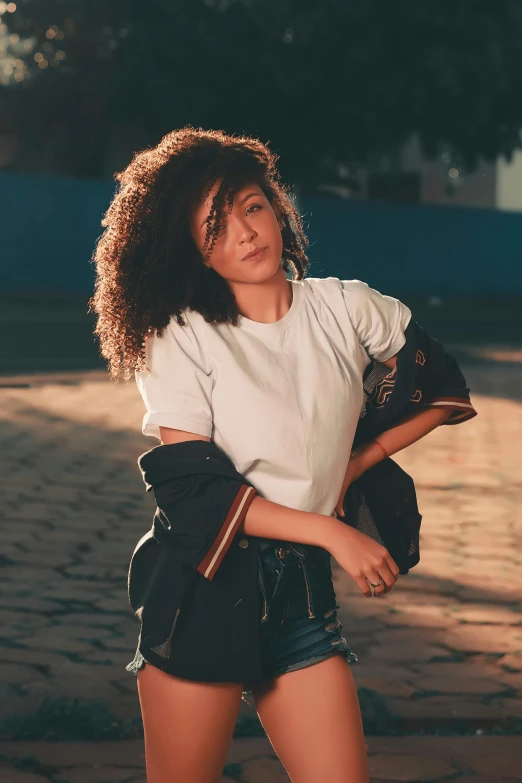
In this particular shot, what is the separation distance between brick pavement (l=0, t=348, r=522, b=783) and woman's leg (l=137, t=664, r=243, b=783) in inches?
42.4

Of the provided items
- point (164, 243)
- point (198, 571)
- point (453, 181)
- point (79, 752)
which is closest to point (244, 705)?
point (79, 752)

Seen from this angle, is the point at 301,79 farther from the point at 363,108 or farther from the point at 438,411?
the point at 438,411

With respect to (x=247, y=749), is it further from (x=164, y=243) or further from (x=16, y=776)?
(x=164, y=243)

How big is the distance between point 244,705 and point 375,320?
1896 mm

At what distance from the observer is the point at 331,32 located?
2373 cm

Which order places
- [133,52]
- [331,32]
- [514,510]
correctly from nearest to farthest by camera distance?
[514,510] < [331,32] < [133,52]

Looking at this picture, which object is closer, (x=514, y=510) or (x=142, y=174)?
(x=142, y=174)

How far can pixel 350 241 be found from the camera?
1188 inches

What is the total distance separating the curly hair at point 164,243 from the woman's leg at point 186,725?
66cm

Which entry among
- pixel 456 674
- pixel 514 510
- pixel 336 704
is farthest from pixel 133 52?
pixel 336 704

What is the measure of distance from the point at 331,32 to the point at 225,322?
22.3 m

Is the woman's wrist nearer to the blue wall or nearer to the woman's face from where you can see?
the woman's face

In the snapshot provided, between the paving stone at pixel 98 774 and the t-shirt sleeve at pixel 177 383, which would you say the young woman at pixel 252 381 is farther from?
the paving stone at pixel 98 774

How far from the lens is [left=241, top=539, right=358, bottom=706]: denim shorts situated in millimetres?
2498
